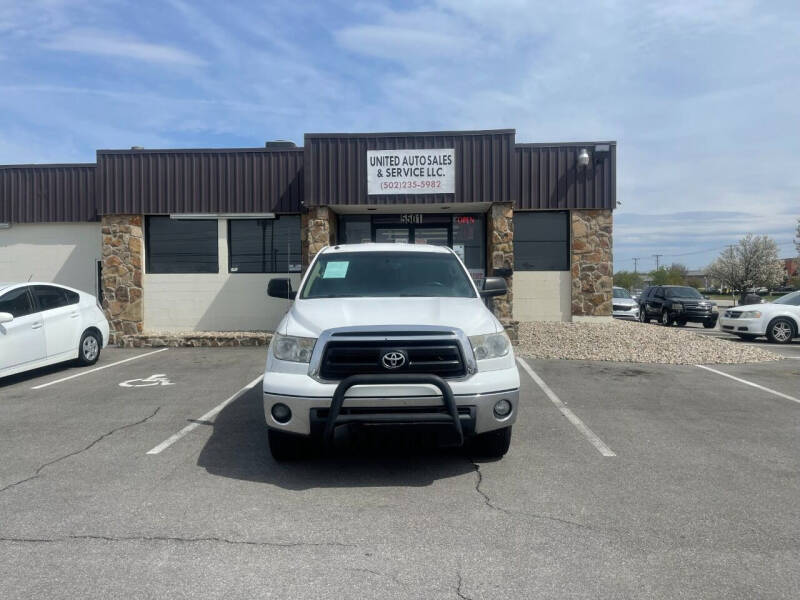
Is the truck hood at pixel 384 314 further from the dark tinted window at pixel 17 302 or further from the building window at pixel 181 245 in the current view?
the building window at pixel 181 245

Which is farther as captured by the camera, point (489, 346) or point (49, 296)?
point (49, 296)

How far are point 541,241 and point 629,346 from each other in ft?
13.8

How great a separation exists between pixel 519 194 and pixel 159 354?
29.0ft

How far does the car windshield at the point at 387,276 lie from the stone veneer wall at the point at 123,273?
397 inches

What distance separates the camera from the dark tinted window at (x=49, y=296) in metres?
10.2

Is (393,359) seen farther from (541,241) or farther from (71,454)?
(541,241)

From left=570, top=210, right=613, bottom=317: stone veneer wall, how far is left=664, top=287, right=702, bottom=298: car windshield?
9518 mm

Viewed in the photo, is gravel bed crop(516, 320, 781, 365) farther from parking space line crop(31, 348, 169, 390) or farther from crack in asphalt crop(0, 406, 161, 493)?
parking space line crop(31, 348, 169, 390)

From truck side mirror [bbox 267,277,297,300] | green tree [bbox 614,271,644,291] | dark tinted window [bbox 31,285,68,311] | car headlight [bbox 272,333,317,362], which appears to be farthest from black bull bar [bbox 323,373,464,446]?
green tree [bbox 614,271,644,291]

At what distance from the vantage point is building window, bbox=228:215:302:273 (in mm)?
15570

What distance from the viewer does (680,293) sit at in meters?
24.0

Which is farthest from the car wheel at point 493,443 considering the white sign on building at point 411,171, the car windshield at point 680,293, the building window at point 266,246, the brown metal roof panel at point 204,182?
the car windshield at point 680,293

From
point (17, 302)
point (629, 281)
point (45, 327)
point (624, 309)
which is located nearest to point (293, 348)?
point (17, 302)

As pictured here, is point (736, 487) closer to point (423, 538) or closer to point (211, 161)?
point (423, 538)
